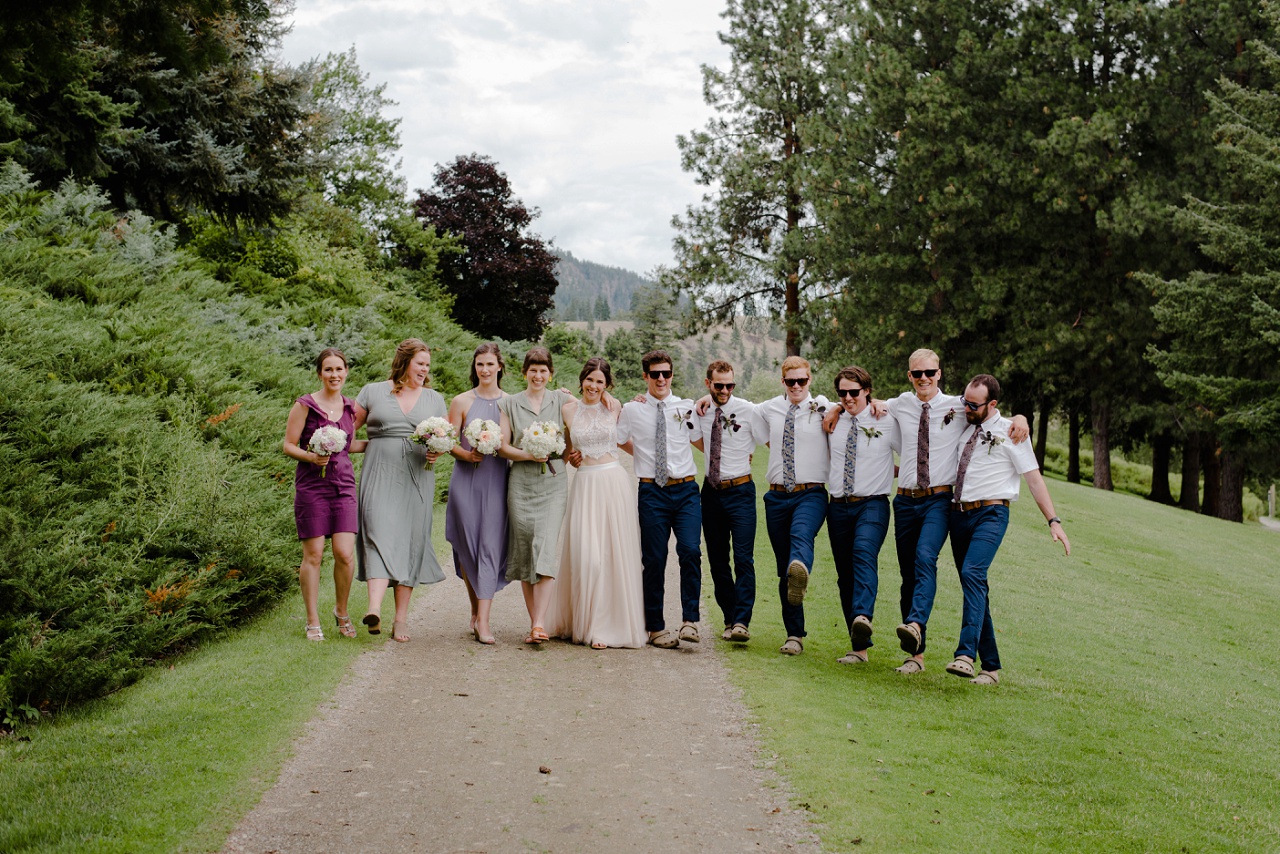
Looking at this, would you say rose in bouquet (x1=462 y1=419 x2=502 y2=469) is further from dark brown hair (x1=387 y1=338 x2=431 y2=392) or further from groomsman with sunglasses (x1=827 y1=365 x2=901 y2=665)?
groomsman with sunglasses (x1=827 y1=365 x2=901 y2=665)

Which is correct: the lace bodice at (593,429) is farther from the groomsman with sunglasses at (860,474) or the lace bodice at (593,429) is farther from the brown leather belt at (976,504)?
the brown leather belt at (976,504)

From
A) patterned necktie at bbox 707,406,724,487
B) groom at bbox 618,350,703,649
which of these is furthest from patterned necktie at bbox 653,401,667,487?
patterned necktie at bbox 707,406,724,487

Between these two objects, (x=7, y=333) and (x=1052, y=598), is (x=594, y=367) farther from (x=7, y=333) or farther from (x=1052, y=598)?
(x=1052, y=598)

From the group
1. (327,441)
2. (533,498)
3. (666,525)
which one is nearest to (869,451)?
(666,525)

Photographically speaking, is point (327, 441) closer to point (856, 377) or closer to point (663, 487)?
point (663, 487)

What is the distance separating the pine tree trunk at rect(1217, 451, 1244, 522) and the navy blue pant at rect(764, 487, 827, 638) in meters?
28.8

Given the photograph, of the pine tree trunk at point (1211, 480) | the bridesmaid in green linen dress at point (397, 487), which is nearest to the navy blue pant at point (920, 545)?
the bridesmaid in green linen dress at point (397, 487)

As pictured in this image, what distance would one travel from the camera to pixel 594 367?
856 cm

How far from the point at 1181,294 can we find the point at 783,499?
22.2 metres

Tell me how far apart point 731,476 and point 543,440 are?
68.5 inches

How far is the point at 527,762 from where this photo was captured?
5973 millimetres

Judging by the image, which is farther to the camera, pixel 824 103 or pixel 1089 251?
pixel 824 103

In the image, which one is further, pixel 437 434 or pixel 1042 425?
pixel 1042 425

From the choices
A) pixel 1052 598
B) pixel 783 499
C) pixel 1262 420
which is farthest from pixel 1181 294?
pixel 783 499
